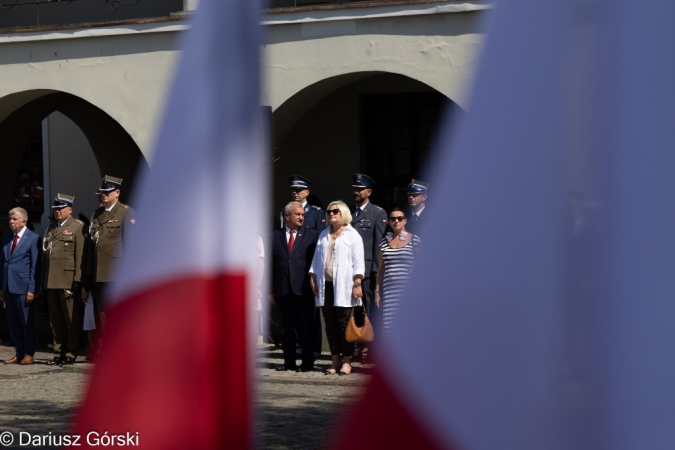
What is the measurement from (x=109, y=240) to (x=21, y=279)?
124 cm

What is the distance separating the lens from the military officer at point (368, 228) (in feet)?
37.1

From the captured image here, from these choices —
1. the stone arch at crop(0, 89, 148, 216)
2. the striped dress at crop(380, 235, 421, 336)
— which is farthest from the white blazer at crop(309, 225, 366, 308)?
the stone arch at crop(0, 89, 148, 216)

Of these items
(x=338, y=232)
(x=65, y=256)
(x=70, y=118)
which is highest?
(x=70, y=118)

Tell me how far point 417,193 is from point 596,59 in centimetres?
936

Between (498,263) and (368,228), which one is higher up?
(368,228)

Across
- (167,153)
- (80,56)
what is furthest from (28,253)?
(167,153)

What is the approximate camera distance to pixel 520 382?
5.02ft

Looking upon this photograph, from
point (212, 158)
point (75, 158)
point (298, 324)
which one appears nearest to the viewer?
point (212, 158)

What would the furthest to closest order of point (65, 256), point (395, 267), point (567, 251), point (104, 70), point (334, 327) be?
point (104, 70) < point (65, 256) < point (334, 327) < point (395, 267) < point (567, 251)

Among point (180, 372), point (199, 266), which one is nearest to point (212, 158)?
point (199, 266)

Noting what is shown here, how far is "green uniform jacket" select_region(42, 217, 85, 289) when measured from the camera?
1255 centimetres

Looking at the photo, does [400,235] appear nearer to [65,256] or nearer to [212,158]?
[65,256]

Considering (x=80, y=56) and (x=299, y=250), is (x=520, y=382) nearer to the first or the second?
(x=299, y=250)

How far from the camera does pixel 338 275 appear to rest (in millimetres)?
10836
